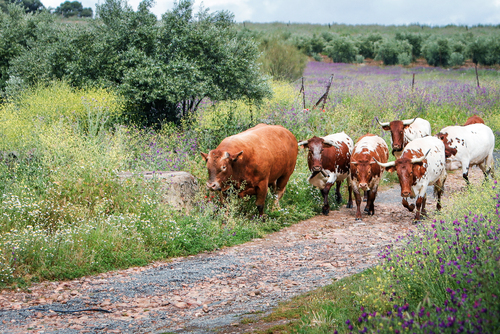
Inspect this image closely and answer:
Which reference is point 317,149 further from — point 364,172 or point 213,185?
point 213,185

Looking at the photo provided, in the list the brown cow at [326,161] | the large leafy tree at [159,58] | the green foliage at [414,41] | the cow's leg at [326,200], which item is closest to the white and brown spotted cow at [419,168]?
the brown cow at [326,161]

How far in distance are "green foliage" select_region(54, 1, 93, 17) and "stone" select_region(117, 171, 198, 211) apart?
7078 cm

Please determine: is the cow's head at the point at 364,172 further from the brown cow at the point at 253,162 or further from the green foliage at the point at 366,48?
the green foliage at the point at 366,48

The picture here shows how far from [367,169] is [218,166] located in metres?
3.47

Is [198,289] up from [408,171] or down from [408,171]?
down

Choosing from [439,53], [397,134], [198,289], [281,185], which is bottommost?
[198,289]

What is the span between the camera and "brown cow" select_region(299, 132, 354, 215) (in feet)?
34.9

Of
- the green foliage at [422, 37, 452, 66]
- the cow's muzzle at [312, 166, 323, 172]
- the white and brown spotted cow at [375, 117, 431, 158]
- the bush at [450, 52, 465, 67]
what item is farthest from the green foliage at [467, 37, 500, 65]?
the cow's muzzle at [312, 166, 323, 172]

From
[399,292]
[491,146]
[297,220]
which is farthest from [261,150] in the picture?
[491,146]

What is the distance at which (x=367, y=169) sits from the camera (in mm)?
10086

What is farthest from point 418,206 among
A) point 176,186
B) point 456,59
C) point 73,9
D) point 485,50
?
point 73,9

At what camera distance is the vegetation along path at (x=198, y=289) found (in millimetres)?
5082

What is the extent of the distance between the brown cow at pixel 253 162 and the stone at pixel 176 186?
785 millimetres

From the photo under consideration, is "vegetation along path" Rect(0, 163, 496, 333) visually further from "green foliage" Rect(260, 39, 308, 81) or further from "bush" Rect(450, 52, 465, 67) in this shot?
"bush" Rect(450, 52, 465, 67)
